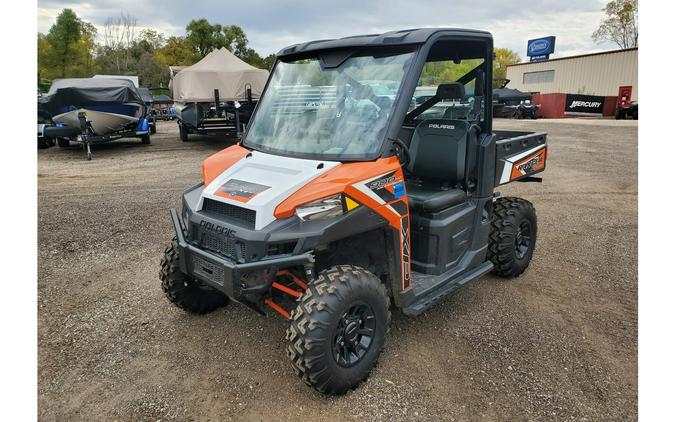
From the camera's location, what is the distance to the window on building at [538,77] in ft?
134

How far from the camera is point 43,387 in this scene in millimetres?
2998

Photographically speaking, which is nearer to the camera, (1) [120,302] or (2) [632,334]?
(2) [632,334]

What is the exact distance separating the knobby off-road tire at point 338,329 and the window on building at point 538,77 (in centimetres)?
4378

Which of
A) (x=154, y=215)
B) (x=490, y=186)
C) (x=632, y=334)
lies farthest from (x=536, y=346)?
(x=154, y=215)

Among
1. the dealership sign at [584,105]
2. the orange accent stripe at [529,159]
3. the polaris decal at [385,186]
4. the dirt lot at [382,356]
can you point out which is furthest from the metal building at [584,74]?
the polaris decal at [385,186]

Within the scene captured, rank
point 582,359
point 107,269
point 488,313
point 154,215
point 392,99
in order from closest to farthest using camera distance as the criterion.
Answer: point 392,99 → point 582,359 → point 488,313 → point 107,269 → point 154,215

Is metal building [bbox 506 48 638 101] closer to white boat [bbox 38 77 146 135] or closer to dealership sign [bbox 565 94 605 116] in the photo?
dealership sign [bbox 565 94 605 116]

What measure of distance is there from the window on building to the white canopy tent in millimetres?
33868

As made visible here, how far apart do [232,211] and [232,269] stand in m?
0.43

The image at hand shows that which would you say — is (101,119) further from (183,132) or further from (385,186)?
(385,186)

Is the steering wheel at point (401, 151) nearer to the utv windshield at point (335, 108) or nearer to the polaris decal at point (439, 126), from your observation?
the utv windshield at point (335, 108)

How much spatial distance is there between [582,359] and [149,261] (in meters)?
4.27

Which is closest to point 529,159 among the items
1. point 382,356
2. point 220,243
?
point 382,356

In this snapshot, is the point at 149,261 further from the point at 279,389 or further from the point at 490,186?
the point at 490,186
